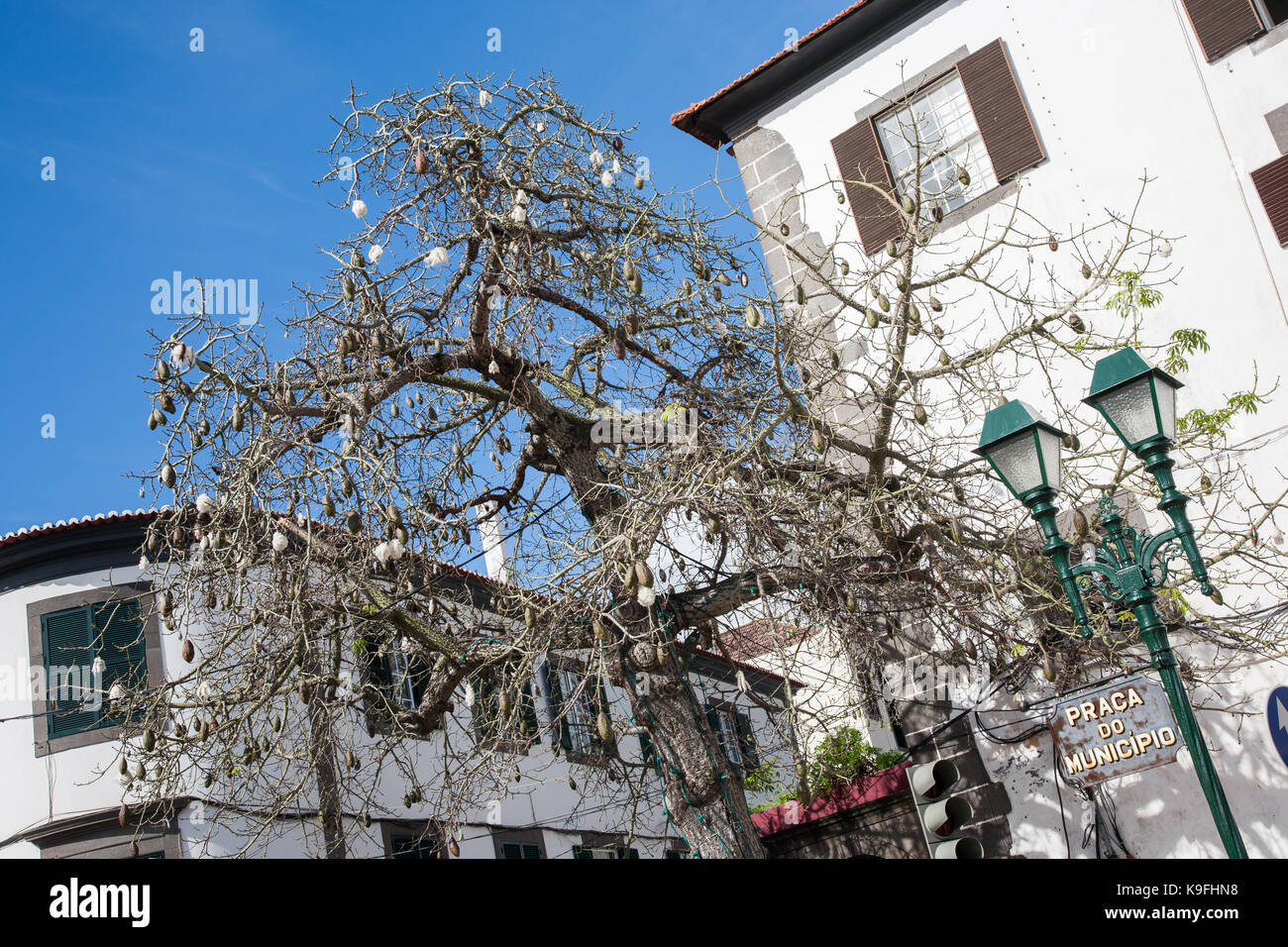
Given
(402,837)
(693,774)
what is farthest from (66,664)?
(693,774)

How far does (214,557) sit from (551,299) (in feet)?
12.0

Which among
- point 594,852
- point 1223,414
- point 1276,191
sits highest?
point 1276,191

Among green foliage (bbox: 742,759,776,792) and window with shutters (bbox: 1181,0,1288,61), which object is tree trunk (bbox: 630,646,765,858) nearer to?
green foliage (bbox: 742,759,776,792)

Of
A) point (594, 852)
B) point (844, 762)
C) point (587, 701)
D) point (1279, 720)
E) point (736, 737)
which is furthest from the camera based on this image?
point (594, 852)

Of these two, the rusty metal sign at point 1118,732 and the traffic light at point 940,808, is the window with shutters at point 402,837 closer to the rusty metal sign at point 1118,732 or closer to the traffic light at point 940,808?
the traffic light at point 940,808

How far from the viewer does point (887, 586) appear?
984cm

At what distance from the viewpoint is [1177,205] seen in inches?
448

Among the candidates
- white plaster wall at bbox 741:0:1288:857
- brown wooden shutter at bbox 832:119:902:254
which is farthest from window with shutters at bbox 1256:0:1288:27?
brown wooden shutter at bbox 832:119:902:254

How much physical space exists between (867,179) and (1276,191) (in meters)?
4.38

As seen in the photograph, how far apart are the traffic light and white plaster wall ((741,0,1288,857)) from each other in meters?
3.22

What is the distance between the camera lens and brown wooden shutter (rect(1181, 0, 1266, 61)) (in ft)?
37.0

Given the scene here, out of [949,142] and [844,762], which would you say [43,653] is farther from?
[949,142]
